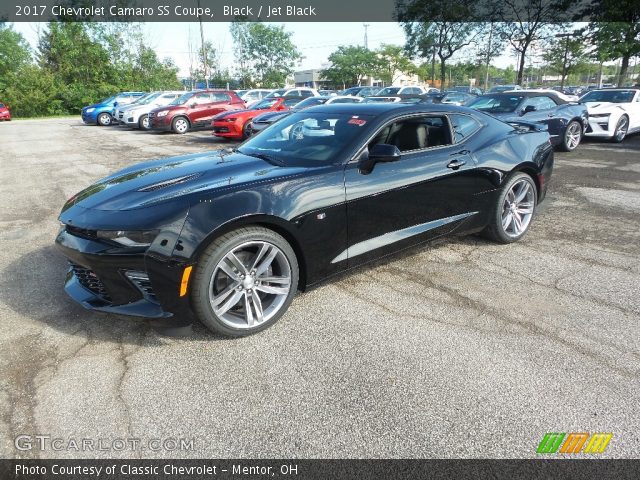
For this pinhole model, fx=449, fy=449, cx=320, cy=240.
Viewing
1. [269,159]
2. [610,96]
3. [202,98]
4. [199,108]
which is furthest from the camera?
[202,98]

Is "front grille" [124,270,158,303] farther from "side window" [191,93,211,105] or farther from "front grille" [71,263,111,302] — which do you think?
"side window" [191,93,211,105]

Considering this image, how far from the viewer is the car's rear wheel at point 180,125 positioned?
56.1ft

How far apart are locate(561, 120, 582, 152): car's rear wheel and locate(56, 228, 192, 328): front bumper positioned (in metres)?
10.6

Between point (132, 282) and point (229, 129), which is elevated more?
point (229, 129)

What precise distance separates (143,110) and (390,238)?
19.2m

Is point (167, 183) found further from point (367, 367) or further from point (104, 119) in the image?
point (104, 119)

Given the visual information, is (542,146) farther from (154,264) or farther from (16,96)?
(16,96)

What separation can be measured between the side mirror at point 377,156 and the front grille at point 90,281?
199cm

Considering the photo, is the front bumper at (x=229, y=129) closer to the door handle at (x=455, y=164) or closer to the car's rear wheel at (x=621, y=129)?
the car's rear wheel at (x=621, y=129)

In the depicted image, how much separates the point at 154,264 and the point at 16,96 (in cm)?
4197

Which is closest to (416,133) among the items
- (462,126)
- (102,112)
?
(462,126)

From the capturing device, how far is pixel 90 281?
9.94 feet

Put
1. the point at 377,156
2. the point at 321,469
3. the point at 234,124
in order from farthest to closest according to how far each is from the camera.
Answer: the point at 234,124, the point at 377,156, the point at 321,469

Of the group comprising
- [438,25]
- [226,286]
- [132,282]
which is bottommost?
[226,286]
